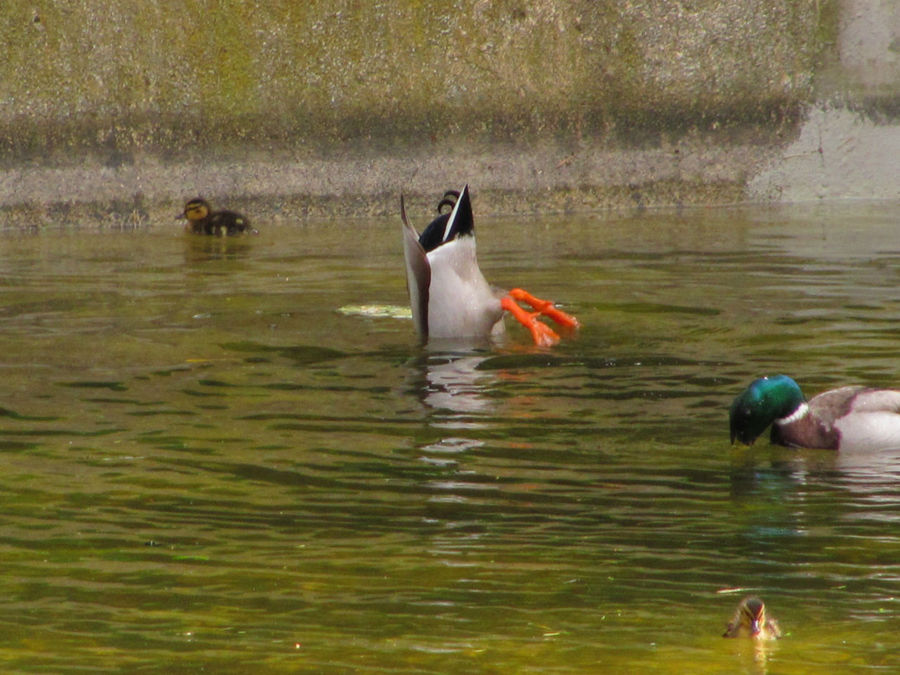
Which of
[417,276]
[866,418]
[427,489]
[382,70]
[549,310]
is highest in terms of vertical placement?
[382,70]

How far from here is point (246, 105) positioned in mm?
12789

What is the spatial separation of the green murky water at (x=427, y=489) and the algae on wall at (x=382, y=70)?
4.10 metres

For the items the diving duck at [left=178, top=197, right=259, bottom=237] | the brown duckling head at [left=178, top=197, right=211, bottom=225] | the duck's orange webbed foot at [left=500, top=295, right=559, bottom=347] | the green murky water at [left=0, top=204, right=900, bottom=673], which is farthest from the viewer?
the brown duckling head at [left=178, top=197, right=211, bottom=225]

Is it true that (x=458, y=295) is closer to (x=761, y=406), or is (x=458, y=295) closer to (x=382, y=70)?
(x=761, y=406)

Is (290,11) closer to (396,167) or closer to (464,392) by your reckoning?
(396,167)

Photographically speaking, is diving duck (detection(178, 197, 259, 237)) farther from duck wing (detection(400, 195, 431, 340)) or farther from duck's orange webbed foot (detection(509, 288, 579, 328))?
duck's orange webbed foot (detection(509, 288, 579, 328))

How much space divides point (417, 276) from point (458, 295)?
0.23m

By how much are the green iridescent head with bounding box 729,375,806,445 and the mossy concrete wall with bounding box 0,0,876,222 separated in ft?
26.7

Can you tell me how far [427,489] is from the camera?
4324mm

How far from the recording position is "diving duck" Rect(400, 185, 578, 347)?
23.9 feet

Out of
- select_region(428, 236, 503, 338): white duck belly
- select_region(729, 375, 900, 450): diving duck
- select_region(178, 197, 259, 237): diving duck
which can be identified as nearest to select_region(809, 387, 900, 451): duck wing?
select_region(729, 375, 900, 450): diving duck

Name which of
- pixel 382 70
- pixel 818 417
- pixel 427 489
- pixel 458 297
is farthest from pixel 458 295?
pixel 382 70

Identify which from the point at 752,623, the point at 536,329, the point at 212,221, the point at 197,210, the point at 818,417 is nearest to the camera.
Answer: the point at 752,623

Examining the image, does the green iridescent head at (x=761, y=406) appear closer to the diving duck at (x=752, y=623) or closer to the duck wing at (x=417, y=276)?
→ the diving duck at (x=752, y=623)
